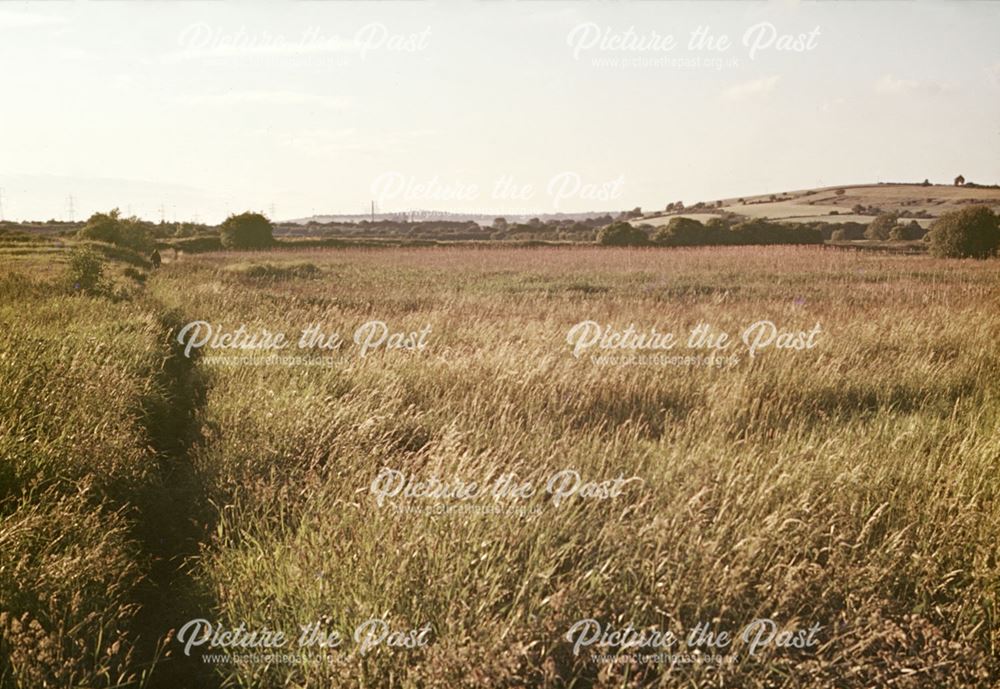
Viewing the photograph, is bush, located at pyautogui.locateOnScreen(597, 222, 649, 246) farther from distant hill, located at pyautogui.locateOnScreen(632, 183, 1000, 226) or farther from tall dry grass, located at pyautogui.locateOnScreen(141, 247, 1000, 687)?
tall dry grass, located at pyautogui.locateOnScreen(141, 247, 1000, 687)

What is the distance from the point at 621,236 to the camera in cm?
4147

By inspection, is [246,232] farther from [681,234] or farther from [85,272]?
[85,272]

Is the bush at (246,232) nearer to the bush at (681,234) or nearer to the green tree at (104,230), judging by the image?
the green tree at (104,230)

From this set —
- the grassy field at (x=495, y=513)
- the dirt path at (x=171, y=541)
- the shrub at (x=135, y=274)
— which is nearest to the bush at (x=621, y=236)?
the shrub at (x=135, y=274)

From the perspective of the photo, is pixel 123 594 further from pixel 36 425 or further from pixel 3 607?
pixel 36 425

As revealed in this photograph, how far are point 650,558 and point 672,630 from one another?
1.80ft

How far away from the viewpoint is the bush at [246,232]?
4891cm

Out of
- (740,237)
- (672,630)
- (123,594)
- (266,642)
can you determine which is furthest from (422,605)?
(740,237)

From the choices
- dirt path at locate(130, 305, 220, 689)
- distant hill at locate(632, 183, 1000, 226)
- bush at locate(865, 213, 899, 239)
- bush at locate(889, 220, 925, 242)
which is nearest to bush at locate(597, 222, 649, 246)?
bush at locate(889, 220, 925, 242)

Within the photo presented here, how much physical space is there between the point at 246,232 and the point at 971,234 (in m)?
46.8

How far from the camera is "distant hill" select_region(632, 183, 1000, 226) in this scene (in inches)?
2362

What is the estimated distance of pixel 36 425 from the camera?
4691mm

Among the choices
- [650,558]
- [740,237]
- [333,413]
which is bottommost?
[650,558]

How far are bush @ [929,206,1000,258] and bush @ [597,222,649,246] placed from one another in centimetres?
1728
